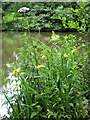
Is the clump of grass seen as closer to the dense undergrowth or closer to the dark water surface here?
the dense undergrowth

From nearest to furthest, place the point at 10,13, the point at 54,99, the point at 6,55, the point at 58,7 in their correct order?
the point at 54,99
the point at 10,13
the point at 6,55
the point at 58,7

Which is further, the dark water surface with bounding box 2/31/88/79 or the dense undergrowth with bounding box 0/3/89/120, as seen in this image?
the dark water surface with bounding box 2/31/88/79

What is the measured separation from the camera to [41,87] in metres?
1.10

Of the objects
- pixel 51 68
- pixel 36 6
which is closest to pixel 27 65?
pixel 51 68

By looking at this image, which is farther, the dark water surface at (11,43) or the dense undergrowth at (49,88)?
the dark water surface at (11,43)

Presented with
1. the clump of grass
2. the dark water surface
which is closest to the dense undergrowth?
the clump of grass

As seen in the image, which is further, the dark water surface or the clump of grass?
the dark water surface

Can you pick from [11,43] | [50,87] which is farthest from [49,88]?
[11,43]

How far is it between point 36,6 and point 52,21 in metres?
0.33

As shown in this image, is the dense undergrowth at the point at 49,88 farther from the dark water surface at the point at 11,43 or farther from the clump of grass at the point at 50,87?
the dark water surface at the point at 11,43

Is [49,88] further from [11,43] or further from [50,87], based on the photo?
[11,43]

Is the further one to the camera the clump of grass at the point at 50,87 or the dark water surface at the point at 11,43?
the dark water surface at the point at 11,43

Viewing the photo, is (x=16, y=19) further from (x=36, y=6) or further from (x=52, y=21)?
(x=52, y=21)

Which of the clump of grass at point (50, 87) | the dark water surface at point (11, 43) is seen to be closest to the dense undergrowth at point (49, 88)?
the clump of grass at point (50, 87)
